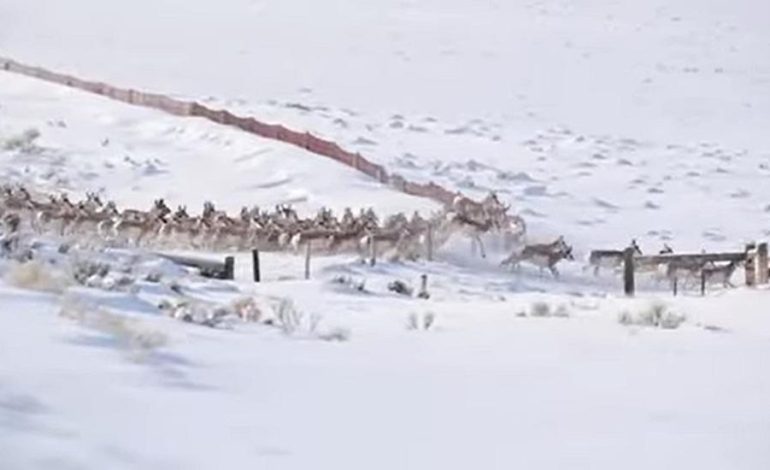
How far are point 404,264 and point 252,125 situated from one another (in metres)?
15.7

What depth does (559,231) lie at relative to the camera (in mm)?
26297

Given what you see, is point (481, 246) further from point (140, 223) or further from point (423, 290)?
point (423, 290)

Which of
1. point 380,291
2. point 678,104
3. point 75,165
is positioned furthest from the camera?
point 678,104

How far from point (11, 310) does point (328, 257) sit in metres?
13.4


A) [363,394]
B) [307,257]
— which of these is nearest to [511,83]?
[307,257]

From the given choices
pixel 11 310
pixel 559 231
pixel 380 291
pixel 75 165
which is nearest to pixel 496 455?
pixel 11 310

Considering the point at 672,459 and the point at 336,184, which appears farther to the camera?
the point at 336,184

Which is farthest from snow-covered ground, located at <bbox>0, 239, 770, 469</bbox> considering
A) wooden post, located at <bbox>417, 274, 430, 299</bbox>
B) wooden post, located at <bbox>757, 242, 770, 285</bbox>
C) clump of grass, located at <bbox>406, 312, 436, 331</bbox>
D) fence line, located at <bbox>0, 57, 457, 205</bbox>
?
fence line, located at <bbox>0, 57, 457, 205</bbox>

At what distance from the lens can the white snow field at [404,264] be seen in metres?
6.08

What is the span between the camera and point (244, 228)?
22.3 m

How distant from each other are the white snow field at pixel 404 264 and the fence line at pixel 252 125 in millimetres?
627

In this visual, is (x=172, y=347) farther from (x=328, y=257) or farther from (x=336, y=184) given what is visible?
(x=336, y=184)

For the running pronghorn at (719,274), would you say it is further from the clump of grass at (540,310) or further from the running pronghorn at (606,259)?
the clump of grass at (540,310)

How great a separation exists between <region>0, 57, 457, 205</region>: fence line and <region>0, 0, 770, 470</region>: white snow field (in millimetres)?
627
